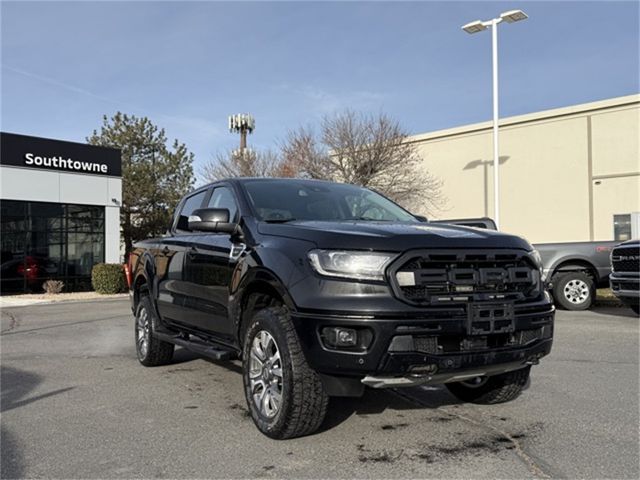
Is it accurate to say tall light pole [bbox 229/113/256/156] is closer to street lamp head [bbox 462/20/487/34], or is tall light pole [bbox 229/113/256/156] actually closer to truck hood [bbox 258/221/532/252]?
street lamp head [bbox 462/20/487/34]

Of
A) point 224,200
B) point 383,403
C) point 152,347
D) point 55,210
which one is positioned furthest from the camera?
point 55,210

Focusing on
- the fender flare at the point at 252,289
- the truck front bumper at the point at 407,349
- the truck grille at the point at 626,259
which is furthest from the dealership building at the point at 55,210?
the truck front bumper at the point at 407,349

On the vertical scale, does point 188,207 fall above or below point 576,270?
above

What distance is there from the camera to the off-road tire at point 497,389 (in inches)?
179

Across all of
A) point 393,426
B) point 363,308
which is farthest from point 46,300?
point 363,308

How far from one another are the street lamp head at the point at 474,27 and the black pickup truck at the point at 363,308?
15025mm

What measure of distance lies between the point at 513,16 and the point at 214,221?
15.5 m

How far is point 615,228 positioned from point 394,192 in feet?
30.8

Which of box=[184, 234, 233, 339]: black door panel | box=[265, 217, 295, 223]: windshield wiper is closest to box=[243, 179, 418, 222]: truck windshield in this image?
box=[265, 217, 295, 223]: windshield wiper

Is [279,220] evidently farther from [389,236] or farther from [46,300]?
[46,300]

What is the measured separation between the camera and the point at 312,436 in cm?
399

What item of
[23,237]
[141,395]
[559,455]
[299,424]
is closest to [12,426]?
[141,395]

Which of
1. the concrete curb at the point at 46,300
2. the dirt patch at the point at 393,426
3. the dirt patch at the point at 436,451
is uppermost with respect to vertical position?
the dirt patch at the point at 436,451

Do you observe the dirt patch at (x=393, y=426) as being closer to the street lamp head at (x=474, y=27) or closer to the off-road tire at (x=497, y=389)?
the off-road tire at (x=497, y=389)
